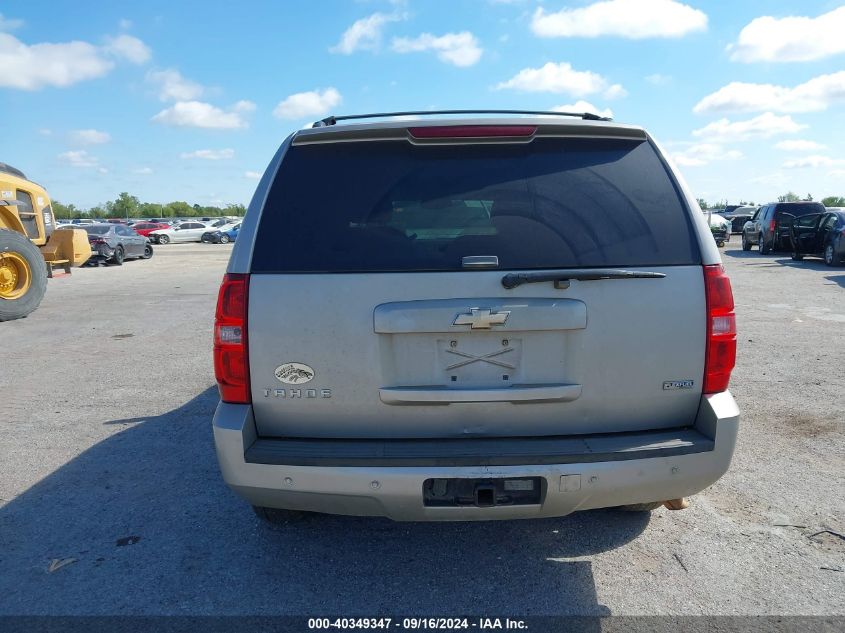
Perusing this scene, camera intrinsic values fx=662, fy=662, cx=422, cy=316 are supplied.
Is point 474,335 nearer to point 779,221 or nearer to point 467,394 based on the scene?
point 467,394

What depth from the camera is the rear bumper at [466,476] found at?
2672mm

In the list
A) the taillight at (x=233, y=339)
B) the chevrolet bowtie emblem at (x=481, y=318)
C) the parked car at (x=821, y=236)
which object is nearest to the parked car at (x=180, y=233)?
the parked car at (x=821, y=236)

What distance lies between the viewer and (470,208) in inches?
116

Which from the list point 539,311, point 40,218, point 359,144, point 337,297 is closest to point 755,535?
point 539,311

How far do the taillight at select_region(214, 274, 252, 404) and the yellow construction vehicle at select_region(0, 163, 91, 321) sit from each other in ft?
33.3

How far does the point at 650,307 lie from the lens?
2.79 metres

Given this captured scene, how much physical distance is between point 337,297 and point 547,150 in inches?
45.0

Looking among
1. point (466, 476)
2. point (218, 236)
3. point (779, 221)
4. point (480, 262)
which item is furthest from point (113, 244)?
point (466, 476)

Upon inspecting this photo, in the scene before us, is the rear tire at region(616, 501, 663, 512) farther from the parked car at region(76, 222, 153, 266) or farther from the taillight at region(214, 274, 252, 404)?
the parked car at region(76, 222, 153, 266)

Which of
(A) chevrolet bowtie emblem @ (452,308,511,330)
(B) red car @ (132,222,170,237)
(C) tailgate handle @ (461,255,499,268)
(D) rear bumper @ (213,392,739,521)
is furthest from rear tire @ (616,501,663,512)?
(B) red car @ (132,222,170,237)

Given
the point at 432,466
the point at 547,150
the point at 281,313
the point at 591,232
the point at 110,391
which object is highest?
the point at 547,150

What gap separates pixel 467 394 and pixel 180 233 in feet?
161

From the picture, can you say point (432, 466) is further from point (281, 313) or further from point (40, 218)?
point (40, 218)

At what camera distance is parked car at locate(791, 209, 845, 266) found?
60.1 ft
